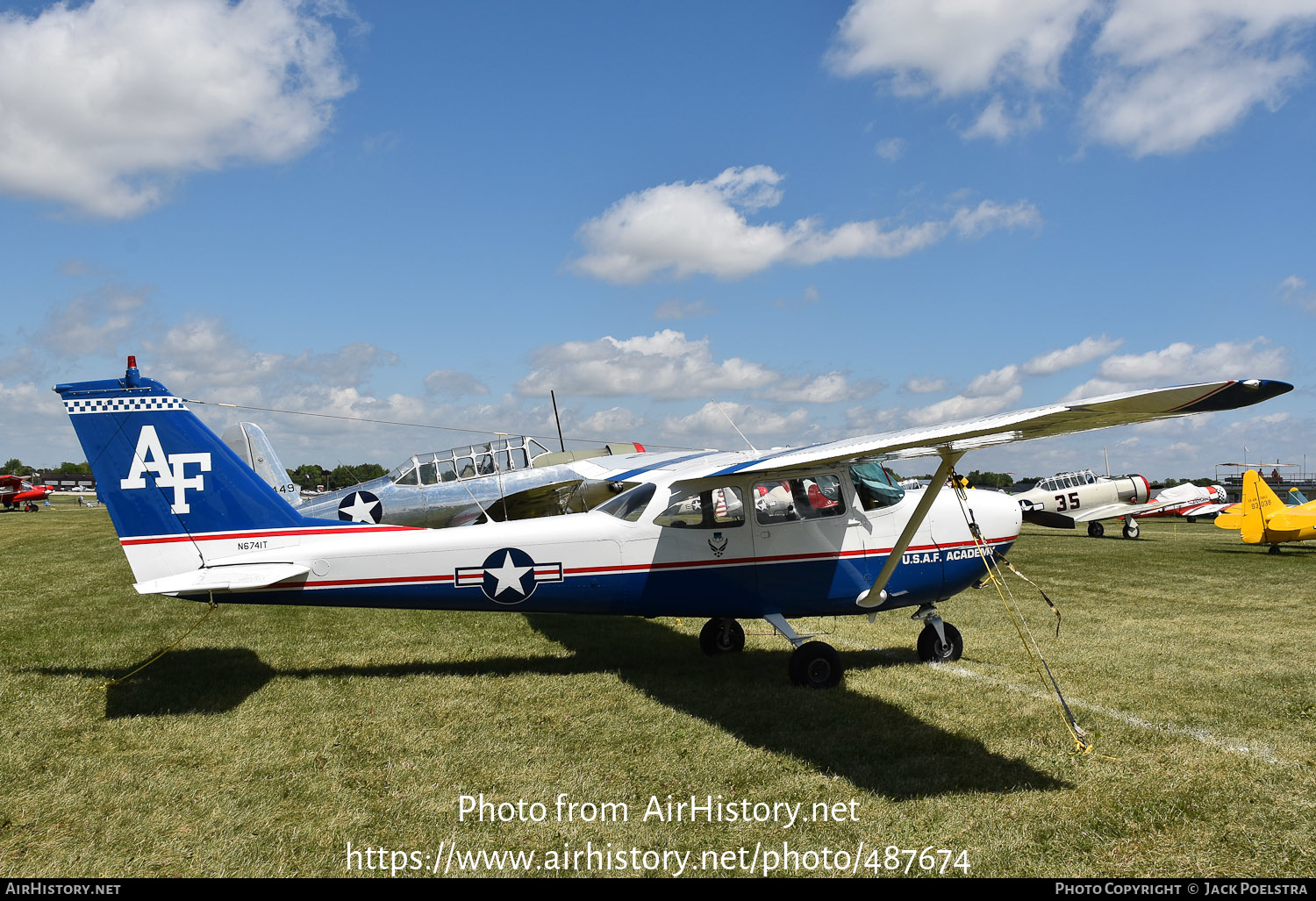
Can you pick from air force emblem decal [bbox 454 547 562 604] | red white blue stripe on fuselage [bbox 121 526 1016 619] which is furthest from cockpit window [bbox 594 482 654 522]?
air force emblem decal [bbox 454 547 562 604]

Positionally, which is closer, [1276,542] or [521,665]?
[521,665]

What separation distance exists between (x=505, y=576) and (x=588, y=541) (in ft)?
2.46

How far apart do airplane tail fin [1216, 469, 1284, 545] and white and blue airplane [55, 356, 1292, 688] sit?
649 inches

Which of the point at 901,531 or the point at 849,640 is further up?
the point at 901,531

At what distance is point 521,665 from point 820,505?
3.25 metres

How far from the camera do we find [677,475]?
6824mm

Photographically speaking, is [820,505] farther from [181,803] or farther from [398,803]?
[181,803]

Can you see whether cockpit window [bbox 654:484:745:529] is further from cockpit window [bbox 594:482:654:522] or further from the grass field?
the grass field

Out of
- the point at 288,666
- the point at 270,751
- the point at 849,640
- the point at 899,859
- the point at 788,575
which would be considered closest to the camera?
the point at 899,859

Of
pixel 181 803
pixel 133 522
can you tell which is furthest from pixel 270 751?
pixel 133 522

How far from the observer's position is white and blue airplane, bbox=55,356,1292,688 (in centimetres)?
598

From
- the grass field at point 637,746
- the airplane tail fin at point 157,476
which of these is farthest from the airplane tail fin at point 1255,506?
the airplane tail fin at point 157,476

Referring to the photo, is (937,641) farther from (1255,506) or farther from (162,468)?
(1255,506)
